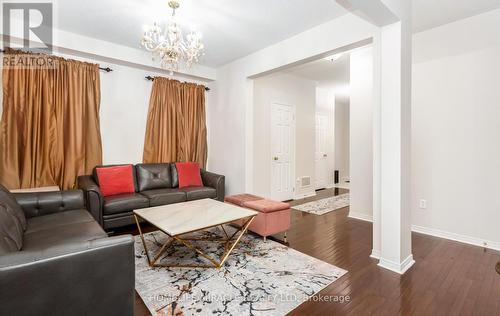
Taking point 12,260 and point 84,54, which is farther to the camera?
point 84,54

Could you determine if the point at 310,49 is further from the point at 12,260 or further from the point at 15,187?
the point at 15,187

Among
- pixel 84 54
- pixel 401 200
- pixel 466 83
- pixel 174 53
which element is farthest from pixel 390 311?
pixel 84 54

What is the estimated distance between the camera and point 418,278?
7.16ft

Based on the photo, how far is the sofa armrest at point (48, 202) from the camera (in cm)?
251

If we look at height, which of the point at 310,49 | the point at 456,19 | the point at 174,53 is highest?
the point at 456,19

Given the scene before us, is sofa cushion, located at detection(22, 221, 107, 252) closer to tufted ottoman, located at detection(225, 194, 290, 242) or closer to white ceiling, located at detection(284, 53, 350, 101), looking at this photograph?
tufted ottoman, located at detection(225, 194, 290, 242)

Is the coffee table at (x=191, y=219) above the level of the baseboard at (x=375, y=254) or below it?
above

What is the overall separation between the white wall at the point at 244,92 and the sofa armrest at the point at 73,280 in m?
3.00

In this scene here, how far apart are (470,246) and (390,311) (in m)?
1.94

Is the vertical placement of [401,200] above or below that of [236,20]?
below

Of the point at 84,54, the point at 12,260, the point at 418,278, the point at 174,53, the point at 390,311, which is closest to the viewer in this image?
the point at 12,260

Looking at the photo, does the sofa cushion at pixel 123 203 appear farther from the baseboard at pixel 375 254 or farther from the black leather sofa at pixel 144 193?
the baseboard at pixel 375 254

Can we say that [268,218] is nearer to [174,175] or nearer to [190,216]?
[190,216]

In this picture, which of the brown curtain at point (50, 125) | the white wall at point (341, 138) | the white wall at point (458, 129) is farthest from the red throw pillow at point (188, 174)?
the white wall at point (341, 138)
